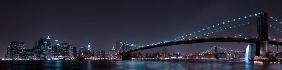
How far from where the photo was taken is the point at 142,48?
11706cm

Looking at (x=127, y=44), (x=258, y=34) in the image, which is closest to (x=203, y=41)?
(x=258, y=34)

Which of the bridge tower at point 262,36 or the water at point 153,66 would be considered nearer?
the water at point 153,66

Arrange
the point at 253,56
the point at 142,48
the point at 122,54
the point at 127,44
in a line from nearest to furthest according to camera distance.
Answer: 1. the point at 253,56
2. the point at 142,48
3. the point at 122,54
4. the point at 127,44

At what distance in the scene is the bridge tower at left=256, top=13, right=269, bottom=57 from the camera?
270ft

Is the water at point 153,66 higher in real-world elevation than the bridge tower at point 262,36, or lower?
lower

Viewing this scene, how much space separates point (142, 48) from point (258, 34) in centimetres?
3657

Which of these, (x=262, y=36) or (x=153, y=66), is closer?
(x=153, y=66)

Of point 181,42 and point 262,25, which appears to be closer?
point 262,25

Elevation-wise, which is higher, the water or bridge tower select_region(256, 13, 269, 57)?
bridge tower select_region(256, 13, 269, 57)

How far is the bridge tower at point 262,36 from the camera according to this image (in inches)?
3241

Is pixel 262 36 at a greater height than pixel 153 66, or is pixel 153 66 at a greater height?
pixel 262 36

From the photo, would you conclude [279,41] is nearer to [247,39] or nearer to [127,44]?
[247,39]

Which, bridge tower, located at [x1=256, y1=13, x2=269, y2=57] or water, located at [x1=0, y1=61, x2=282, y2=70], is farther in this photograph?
bridge tower, located at [x1=256, y1=13, x2=269, y2=57]

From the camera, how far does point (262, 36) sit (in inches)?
3282
